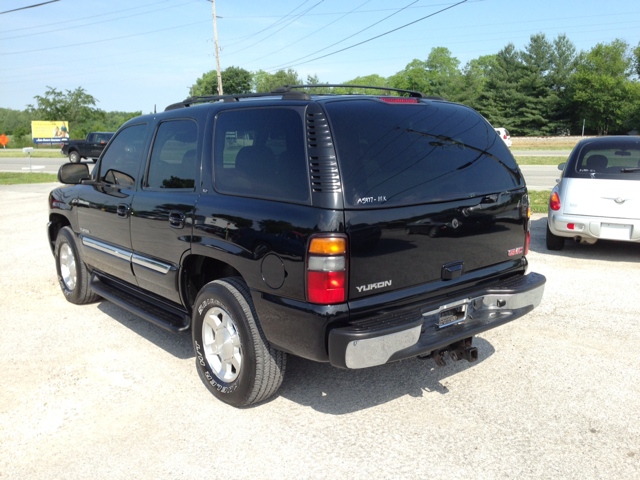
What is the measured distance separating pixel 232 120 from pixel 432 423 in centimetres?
234

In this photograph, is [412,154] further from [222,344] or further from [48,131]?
[48,131]

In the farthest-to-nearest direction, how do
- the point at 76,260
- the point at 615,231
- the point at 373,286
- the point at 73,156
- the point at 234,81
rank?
the point at 234,81, the point at 73,156, the point at 615,231, the point at 76,260, the point at 373,286

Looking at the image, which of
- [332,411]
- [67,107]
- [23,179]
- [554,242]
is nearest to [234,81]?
[67,107]

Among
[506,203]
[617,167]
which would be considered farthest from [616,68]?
[506,203]

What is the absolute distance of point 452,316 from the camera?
3469 millimetres

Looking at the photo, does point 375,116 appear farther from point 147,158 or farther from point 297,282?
point 147,158

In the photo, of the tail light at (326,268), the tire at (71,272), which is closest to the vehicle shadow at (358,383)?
the tail light at (326,268)

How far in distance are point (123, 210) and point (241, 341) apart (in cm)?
179

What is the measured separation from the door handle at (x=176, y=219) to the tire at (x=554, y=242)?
5.90m

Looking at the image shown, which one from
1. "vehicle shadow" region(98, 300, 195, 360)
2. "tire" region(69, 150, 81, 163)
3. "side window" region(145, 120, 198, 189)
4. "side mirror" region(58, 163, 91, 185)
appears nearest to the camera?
"side window" region(145, 120, 198, 189)

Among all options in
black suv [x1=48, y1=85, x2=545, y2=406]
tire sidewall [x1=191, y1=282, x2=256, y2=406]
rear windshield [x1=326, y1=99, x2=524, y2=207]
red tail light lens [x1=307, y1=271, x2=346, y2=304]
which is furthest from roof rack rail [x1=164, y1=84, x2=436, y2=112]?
tire sidewall [x1=191, y1=282, x2=256, y2=406]

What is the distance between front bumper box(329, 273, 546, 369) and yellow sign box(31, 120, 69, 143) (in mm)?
66317

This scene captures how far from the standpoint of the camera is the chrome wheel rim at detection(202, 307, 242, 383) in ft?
11.5

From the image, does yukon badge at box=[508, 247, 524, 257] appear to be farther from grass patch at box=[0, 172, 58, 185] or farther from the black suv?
grass patch at box=[0, 172, 58, 185]
